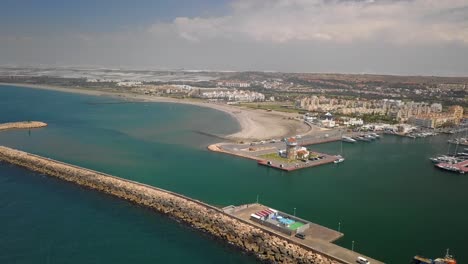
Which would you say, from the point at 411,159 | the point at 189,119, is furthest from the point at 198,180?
the point at 189,119

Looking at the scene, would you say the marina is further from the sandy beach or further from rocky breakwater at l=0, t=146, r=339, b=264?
rocky breakwater at l=0, t=146, r=339, b=264

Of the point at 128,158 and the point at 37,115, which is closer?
the point at 128,158

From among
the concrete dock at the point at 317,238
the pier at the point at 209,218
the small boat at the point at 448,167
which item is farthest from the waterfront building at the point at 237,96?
the concrete dock at the point at 317,238

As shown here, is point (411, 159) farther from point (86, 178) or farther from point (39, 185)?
point (39, 185)

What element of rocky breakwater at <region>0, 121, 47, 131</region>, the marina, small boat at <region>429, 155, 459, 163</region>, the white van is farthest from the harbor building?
rocky breakwater at <region>0, 121, 47, 131</region>

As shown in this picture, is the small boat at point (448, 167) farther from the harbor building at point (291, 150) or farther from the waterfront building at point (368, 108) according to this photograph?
the waterfront building at point (368, 108)
